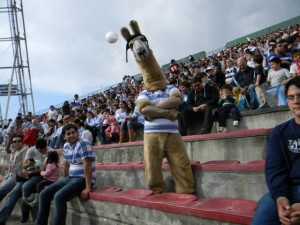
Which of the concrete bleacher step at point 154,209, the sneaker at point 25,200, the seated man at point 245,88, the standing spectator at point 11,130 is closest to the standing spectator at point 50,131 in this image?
the standing spectator at point 11,130

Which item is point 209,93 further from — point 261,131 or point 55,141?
point 55,141

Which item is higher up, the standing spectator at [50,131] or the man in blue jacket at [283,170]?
the standing spectator at [50,131]

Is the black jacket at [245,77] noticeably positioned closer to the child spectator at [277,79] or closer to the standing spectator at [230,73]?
the standing spectator at [230,73]

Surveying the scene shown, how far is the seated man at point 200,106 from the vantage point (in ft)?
20.5

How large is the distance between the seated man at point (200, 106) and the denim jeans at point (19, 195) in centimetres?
277

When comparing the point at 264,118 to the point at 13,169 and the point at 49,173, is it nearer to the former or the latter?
the point at 49,173

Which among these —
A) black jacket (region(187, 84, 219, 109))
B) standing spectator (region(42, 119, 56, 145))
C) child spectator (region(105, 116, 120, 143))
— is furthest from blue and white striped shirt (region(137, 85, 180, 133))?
standing spectator (region(42, 119, 56, 145))

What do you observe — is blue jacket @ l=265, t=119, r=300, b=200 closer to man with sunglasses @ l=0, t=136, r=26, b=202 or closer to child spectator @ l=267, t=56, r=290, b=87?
child spectator @ l=267, t=56, r=290, b=87

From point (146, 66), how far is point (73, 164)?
175 cm

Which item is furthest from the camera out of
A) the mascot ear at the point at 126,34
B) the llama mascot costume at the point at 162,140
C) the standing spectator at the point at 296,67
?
the standing spectator at the point at 296,67

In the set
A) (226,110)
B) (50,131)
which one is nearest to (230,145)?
(226,110)

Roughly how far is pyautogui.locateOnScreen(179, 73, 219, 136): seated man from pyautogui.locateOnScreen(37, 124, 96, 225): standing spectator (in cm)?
201

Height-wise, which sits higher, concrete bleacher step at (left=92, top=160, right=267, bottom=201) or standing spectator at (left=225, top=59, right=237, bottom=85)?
standing spectator at (left=225, top=59, right=237, bottom=85)

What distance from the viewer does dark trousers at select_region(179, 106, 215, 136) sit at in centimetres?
622
